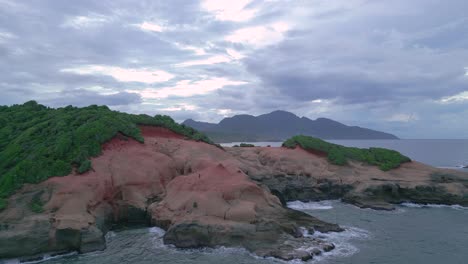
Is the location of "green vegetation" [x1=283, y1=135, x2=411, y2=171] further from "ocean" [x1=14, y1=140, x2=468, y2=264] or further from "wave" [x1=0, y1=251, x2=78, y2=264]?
"wave" [x1=0, y1=251, x2=78, y2=264]

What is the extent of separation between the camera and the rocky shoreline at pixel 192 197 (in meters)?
18.7

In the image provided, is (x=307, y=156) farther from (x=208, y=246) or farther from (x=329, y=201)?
(x=208, y=246)

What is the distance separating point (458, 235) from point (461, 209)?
8.35 metres

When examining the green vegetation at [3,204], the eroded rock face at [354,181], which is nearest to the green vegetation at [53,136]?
the green vegetation at [3,204]

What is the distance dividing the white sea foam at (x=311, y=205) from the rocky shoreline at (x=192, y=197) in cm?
117

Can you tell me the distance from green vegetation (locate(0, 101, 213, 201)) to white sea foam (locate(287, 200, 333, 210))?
961cm

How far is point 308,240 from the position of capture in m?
19.0

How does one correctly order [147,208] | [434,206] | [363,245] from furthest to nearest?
[434,206] → [147,208] → [363,245]

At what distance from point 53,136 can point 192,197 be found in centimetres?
1167

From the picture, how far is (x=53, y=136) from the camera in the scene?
2688 centimetres

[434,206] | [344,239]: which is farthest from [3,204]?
[434,206]

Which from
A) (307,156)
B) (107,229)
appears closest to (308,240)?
(107,229)

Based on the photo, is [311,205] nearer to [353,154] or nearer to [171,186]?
[353,154]

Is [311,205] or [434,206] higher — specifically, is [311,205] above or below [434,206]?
below
